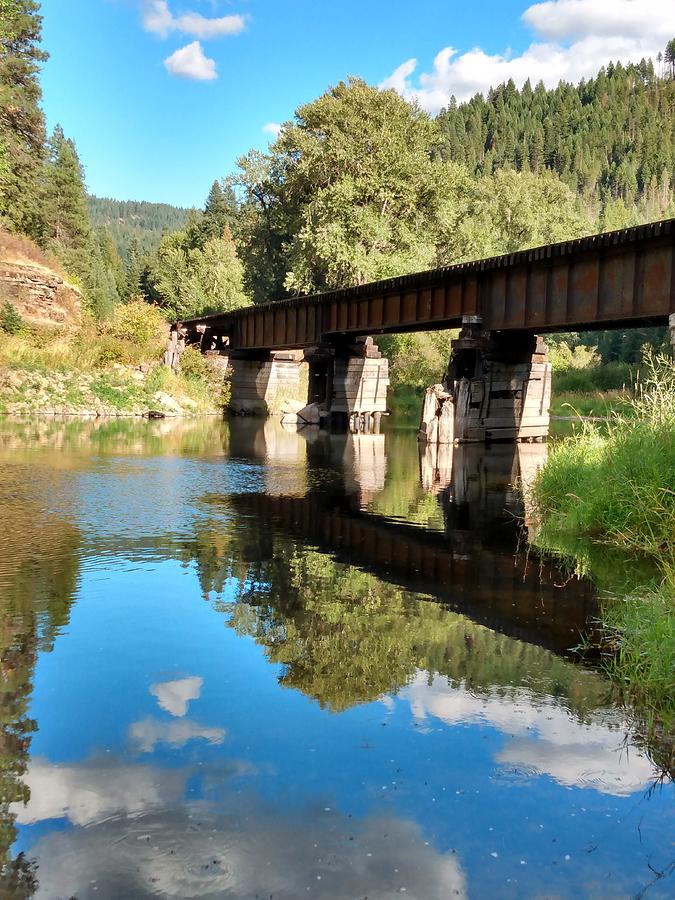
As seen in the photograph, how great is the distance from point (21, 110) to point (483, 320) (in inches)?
1750

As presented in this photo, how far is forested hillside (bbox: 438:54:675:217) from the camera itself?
165500mm

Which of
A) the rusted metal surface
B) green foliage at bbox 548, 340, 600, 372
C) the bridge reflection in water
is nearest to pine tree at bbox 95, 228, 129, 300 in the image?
green foliage at bbox 548, 340, 600, 372

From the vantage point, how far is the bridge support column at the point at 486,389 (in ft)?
93.6

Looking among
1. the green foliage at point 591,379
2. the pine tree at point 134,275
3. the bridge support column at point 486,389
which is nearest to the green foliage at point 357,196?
the green foliage at point 591,379

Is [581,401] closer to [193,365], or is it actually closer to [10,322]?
[193,365]

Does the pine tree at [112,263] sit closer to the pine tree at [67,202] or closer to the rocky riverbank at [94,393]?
the pine tree at [67,202]

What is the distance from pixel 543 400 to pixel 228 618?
26006mm

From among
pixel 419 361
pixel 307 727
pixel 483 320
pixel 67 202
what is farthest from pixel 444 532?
pixel 67 202

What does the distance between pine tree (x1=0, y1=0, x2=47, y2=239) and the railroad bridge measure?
75.3 feet

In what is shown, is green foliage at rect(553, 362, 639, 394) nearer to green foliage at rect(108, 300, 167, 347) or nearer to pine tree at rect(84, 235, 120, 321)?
green foliage at rect(108, 300, 167, 347)

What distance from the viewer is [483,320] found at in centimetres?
2827

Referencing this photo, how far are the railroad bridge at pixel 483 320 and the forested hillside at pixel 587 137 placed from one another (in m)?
130

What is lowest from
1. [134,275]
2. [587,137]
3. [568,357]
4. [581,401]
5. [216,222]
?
[581,401]

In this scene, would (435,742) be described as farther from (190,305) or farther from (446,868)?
(190,305)
